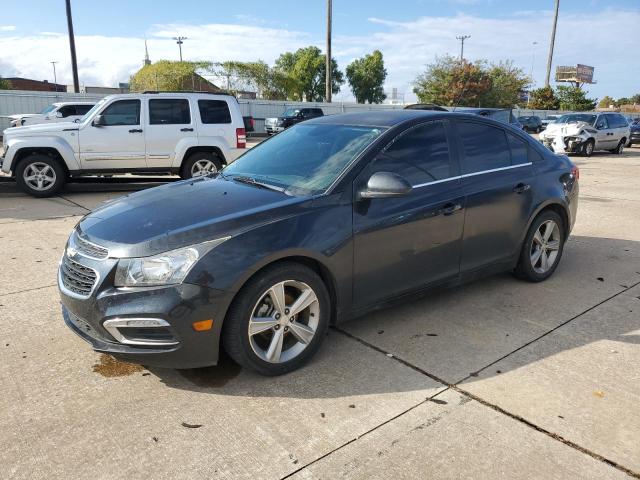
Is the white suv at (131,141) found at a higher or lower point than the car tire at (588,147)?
higher

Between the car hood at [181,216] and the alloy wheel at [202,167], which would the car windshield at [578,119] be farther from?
the car hood at [181,216]

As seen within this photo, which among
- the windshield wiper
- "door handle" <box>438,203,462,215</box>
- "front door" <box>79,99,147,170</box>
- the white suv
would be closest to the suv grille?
the windshield wiper

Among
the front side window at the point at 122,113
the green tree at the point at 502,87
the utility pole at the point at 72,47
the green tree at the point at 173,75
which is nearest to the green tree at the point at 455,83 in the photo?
the green tree at the point at 502,87

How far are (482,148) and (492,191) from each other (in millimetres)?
391

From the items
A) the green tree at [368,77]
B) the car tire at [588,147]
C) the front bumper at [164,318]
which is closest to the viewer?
the front bumper at [164,318]

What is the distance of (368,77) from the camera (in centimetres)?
8038

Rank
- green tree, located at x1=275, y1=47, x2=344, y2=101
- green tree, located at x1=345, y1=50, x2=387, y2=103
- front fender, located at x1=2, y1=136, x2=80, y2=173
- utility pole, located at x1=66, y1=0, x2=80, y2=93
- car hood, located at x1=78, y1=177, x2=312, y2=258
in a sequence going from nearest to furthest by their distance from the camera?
car hood, located at x1=78, y1=177, x2=312, y2=258 < front fender, located at x1=2, y1=136, x2=80, y2=173 < utility pole, located at x1=66, y1=0, x2=80, y2=93 < green tree, located at x1=275, y1=47, x2=344, y2=101 < green tree, located at x1=345, y1=50, x2=387, y2=103

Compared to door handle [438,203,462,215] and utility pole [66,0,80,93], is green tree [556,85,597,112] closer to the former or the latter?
utility pole [66,0,80,93]

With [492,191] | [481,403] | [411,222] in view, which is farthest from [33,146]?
[481,403]

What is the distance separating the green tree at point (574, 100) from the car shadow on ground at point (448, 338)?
5775 centimetres

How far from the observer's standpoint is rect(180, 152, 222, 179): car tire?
1030cm

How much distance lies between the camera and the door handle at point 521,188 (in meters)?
4.58

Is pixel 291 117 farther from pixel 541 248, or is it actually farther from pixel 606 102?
pixel 606 102

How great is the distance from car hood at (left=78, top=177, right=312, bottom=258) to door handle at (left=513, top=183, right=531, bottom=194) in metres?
2.16
